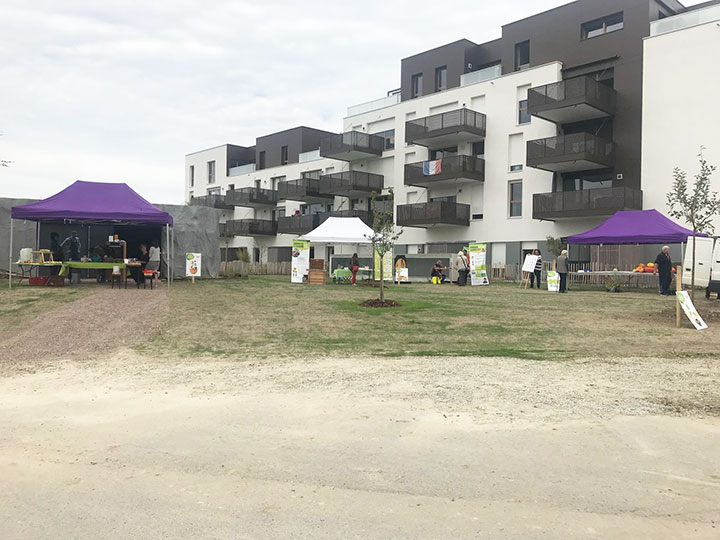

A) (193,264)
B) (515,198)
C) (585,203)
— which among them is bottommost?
(193,264)

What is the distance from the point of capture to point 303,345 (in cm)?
941

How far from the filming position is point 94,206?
19.0 metres

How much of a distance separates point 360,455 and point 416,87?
127 feet

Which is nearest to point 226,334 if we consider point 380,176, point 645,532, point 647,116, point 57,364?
point 57,364

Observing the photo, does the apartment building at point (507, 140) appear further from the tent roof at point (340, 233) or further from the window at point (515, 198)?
the tent roof at point (340, 233)

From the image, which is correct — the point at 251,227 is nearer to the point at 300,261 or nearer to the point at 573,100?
the point at 300,261

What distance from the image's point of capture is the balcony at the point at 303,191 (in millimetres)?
45312

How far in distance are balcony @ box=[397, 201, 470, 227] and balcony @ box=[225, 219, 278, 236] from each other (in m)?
18.4

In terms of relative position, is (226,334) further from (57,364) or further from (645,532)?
(645,532)

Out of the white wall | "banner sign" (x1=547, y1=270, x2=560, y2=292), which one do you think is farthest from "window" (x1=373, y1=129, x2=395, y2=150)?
"banner sign" (x1=547, y1=270, x2=560, y2=292)

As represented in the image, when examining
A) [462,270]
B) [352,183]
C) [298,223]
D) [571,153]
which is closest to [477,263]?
[462,270]

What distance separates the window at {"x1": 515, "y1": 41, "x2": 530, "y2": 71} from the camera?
3394 cm

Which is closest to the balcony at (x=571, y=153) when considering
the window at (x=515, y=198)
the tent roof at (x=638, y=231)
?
the window at (x=515, y=198)

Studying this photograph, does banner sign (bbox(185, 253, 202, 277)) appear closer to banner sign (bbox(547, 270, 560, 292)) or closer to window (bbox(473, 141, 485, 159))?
banner sign (bbox(547, 270, 560, 292))
